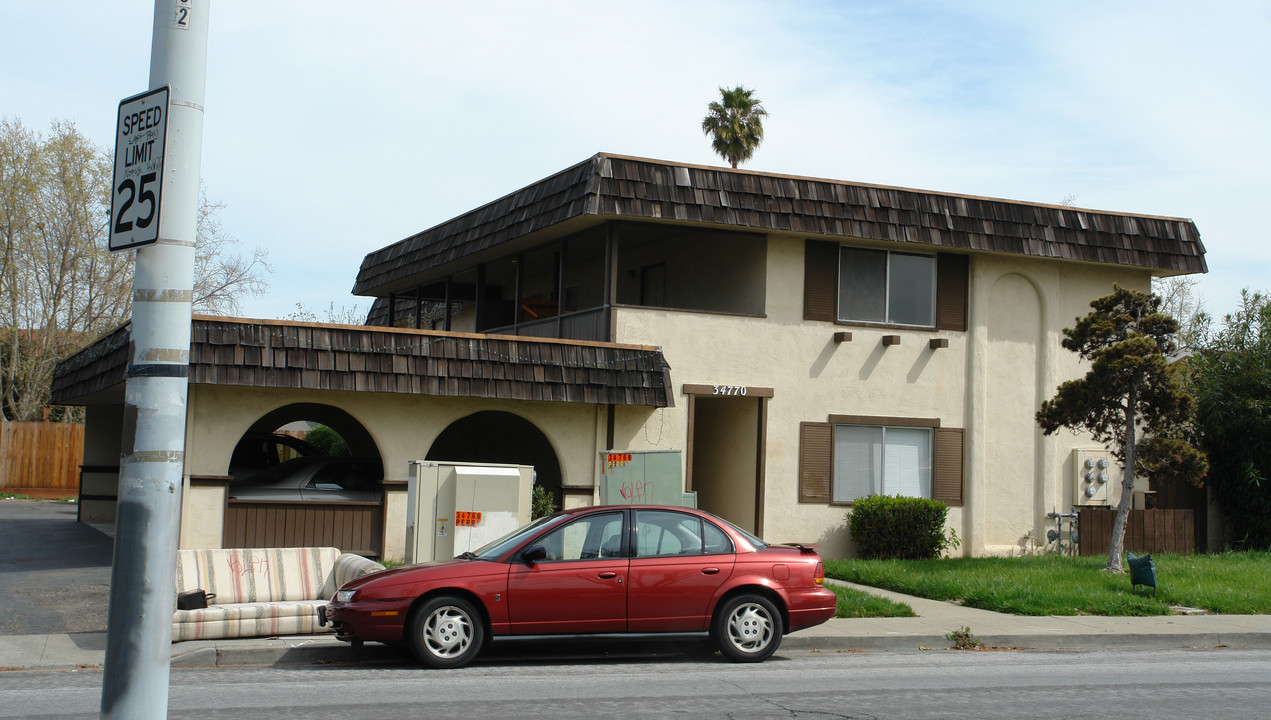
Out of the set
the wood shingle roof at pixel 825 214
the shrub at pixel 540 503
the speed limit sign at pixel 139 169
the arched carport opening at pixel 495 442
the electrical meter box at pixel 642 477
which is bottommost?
the shrub at pixel 540 503

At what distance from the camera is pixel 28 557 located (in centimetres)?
1667

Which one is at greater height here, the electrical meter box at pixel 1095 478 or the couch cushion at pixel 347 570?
the electrical meter box at pixel 1095 478

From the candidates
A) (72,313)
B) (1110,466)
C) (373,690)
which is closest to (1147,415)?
(1110,466)

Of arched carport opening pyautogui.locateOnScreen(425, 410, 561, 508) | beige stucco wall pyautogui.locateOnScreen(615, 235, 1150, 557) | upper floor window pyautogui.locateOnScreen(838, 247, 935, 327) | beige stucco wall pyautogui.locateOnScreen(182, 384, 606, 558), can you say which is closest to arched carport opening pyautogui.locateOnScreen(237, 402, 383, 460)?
arched carport opening pyautogui.locateOnScreen(425, 410, 561, 508)

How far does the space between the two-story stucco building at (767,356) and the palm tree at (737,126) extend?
17360mm

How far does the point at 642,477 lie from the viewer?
1452cm

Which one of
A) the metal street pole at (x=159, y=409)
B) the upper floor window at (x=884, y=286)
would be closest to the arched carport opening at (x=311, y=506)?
the upper floor window at (x=884, y=286)

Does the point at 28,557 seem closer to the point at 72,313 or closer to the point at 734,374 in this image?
the point at 734,374

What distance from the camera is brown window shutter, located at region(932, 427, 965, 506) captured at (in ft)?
63.6

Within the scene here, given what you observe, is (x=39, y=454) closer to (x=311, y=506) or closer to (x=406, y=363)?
(x=311, y=506)

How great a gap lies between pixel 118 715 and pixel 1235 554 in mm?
19349

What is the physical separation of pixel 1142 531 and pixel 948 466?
3672 mm

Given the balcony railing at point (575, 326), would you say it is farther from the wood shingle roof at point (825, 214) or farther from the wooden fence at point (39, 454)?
the wooden fence at point (39, 454)

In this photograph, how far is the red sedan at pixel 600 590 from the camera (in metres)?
9.75
